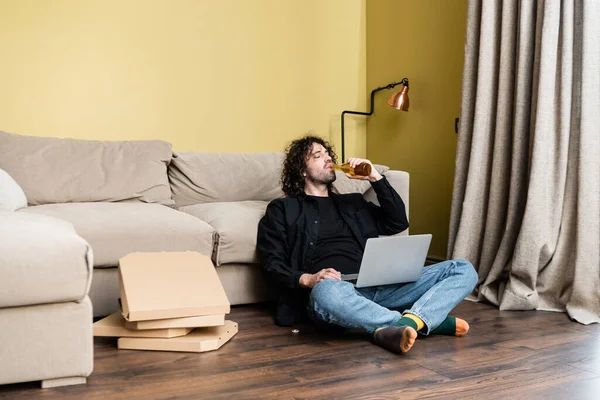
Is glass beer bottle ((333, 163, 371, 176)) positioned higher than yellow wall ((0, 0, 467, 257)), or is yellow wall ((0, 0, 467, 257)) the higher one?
yellow wall ((0, 0, 467, 257))

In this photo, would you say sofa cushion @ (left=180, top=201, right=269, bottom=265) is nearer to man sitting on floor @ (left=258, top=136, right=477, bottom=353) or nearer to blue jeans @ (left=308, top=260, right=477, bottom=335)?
man sitting on floor @ (left=258, top=136, right=477, bottom=353)

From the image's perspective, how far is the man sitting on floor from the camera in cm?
217

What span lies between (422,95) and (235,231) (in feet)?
5.83

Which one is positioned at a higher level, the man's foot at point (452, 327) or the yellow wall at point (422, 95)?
the yellow wall at point (422, 95)

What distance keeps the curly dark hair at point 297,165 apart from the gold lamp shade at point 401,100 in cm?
110

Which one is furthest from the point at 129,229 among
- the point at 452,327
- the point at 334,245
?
the point at 452,327

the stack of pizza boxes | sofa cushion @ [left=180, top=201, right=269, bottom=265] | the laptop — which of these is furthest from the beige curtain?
the stack of pizza boxes

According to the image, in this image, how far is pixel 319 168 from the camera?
2684mm

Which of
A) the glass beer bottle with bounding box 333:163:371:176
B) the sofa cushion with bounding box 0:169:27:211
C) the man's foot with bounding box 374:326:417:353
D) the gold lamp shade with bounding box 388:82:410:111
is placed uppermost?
the gold lamp shade with bounding box 388:82:410:111

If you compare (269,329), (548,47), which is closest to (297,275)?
(269,329)

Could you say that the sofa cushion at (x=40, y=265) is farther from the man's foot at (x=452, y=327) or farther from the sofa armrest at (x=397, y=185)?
the sofa armrest at (x=397, y=185)

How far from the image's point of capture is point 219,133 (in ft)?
12.7

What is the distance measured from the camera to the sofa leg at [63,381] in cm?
172

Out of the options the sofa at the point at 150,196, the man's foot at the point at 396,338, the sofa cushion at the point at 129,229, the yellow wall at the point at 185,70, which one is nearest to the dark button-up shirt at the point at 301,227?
the sofa at the point at 150,196
